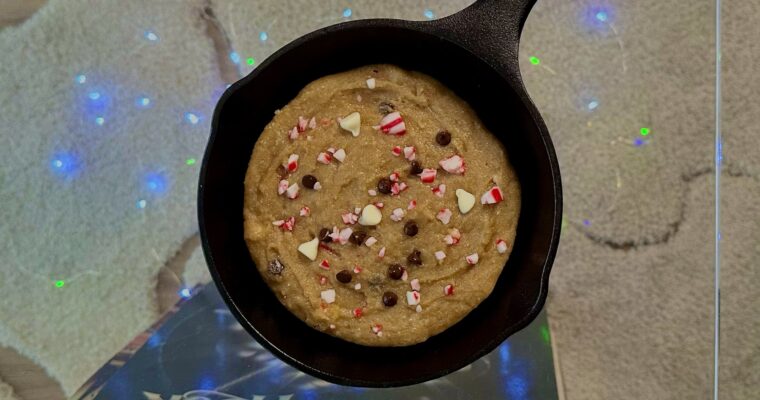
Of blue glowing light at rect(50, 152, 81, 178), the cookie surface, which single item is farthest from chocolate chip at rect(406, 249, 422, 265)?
blue glowing light at rect(50, 152, 81, 178)

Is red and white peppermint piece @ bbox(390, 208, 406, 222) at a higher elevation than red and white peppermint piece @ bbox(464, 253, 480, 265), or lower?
higher

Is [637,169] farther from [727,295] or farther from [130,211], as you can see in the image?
[130,211]

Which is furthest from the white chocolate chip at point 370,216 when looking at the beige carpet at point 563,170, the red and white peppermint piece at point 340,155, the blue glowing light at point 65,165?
the blue glowing light at point 65,165

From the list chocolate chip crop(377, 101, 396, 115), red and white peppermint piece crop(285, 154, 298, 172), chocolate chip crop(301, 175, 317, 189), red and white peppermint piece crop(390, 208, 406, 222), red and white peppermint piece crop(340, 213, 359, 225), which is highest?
chocolate chip crop(377, 101, 396, 115)

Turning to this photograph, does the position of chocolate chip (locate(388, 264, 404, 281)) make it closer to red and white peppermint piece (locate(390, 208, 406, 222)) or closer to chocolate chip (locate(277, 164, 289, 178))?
red and white peppermint piece (locate(390, 208, 406, 222))

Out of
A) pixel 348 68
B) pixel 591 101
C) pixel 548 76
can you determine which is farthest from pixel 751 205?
pixel 348 68
